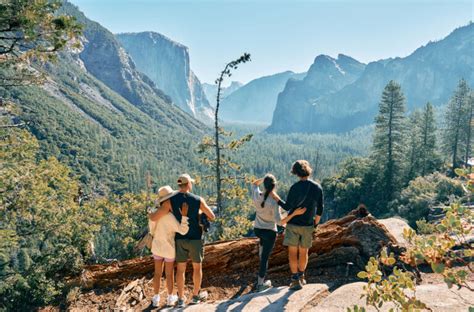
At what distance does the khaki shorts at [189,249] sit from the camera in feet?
19.2

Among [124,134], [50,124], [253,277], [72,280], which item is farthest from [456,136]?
[124,134]

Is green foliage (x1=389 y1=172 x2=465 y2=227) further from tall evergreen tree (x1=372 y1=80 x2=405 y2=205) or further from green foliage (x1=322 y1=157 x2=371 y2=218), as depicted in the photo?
green foliage (x1=322 y1=157 x2=371 y2=218)

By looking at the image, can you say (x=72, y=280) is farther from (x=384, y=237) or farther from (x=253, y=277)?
(x=384, y=237)

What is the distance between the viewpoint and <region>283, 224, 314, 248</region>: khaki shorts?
5918 millimetres

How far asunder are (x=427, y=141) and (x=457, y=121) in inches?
223

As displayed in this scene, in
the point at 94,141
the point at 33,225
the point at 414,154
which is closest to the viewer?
the point at 33,225

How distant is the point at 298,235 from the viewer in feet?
19.6

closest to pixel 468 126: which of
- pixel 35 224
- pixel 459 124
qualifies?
pixel 459 124

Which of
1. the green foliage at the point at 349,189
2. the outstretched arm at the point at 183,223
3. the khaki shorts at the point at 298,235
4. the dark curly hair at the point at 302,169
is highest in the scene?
the dark curly hair at the point at 302,169

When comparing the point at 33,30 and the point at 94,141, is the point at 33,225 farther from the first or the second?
the point at 94,141

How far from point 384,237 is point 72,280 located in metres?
7.33

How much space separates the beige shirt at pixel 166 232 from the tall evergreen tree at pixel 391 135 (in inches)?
1332

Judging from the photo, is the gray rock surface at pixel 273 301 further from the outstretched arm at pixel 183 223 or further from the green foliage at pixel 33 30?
the green foliage at pixel 33 30

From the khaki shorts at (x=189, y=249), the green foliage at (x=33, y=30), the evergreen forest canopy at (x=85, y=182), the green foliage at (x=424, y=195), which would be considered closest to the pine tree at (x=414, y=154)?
the evergreen forest canopy at (x=85, y=182)
